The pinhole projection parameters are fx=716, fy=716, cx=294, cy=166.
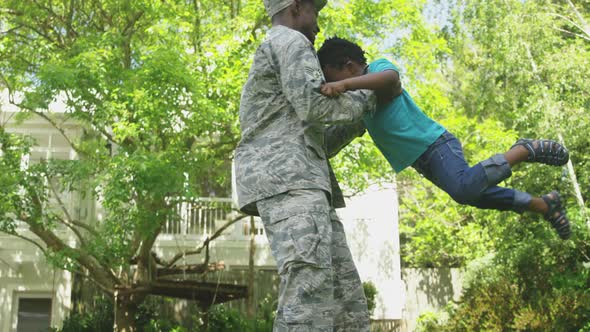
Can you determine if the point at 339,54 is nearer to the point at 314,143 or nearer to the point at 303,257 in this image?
the point at 314,143

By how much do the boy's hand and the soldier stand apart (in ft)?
0.07

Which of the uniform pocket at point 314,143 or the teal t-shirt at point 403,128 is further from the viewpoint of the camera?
the teal t-shirt at point 403,128

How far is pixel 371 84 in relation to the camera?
121 inches

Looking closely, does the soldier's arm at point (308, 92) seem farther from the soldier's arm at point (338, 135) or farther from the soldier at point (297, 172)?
the soldier's arm at point (338, 135)

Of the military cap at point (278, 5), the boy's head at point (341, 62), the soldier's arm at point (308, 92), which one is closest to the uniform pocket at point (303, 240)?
the soldier's arm at point (308, 92)

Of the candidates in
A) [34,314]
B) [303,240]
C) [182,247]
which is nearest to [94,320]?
[34,314]

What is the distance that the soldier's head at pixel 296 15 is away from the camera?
10.5 ft

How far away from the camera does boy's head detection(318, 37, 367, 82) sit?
3.37 meters

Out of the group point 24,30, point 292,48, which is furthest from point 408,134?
point 24,30

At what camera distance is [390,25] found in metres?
12.1

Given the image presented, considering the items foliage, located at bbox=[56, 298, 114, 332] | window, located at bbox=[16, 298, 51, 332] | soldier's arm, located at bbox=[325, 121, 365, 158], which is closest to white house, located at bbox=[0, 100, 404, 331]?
window, located at bbox=[16, 298, 51, 332]

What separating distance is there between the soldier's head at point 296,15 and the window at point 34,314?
502 inches

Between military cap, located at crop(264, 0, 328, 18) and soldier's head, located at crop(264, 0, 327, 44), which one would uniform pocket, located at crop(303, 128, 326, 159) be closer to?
soldier's head, located at crop(264, 0, 327, 44)

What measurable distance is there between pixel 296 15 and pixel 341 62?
12.9 inches
